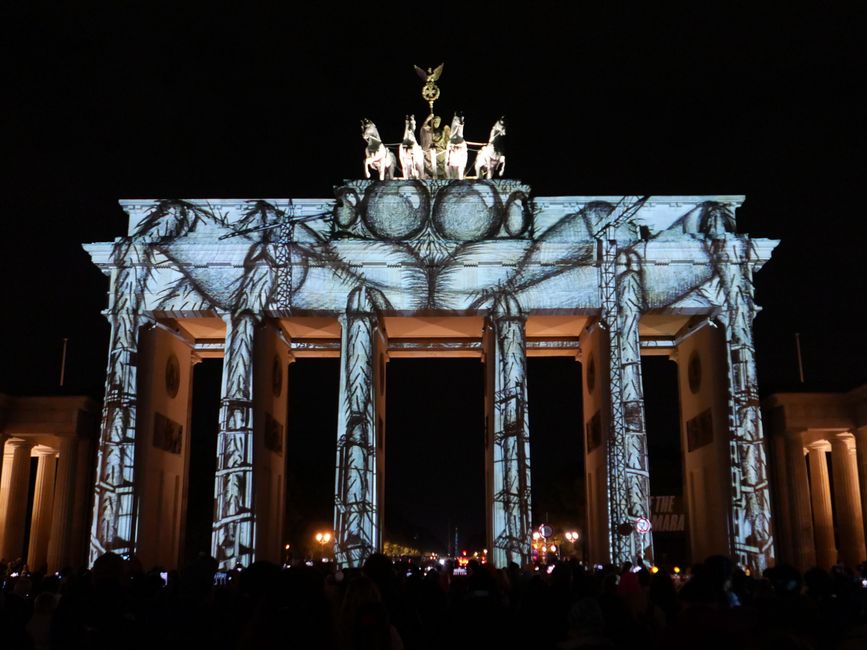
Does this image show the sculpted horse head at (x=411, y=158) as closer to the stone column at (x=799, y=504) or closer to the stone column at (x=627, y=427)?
the stone column at (x=627, y=427)

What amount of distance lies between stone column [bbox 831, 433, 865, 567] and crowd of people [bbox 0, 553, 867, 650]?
41.2m

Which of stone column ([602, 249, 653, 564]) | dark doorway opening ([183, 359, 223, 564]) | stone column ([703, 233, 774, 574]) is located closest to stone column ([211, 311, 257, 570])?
stone column ([602, 249, 653, 564])

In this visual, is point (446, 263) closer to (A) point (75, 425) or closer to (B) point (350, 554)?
(B) point (350, 554)

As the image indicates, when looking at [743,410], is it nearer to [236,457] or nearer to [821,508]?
[821,508]

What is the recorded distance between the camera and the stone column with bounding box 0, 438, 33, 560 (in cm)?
5197

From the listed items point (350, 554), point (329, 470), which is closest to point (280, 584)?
point (350, 554)

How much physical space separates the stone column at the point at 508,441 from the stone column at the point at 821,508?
58.6ft

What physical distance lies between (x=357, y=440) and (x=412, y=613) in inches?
1318

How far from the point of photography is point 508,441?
43.9 m

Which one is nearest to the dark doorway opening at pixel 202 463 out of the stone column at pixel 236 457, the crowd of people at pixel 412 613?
the stone column at pixel 236 457

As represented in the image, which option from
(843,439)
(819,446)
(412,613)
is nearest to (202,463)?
(819,446)

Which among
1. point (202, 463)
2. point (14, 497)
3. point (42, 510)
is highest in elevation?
point (202, 463)

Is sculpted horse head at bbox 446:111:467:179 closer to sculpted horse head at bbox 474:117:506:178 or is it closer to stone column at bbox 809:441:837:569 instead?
sculpted horse head at bbox 474:117:506:178

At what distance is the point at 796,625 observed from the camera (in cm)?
720
